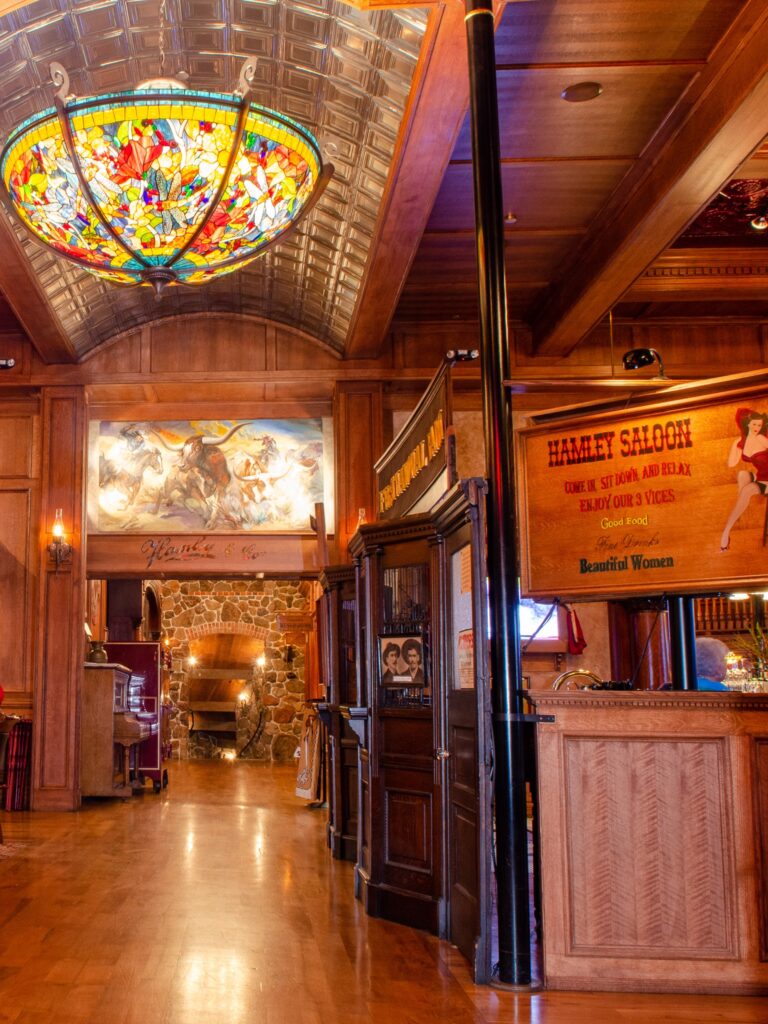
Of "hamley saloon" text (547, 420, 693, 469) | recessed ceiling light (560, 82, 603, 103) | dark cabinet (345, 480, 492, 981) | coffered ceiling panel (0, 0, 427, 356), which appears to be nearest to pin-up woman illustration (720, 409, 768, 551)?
"hamley saloon" text (547, 420, 693, 469)

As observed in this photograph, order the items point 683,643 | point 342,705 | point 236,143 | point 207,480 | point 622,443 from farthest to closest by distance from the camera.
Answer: point 207,480 → point 342,705 → point 236,143 → point 683,643 → point 622,443

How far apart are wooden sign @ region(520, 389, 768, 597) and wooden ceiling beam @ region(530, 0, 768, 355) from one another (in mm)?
2565

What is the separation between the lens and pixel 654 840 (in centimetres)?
405

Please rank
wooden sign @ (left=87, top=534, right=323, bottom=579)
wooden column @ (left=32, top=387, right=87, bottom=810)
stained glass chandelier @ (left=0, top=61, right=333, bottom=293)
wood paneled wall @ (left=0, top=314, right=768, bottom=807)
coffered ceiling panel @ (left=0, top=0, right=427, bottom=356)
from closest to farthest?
stained glass chandelier @ (left=0, top=61, right=333, bottom=293) < coffered ceiling panel @ (left=0, top=0, right=427, bottom=356) < wooden column @ (left=32, top=387, right=87, bottom=810) < wood paneled wall @ (left=0, top=314, right=768, bottom=807) < wooden sign @ (left=87, top=534, right=323, bottom=579)

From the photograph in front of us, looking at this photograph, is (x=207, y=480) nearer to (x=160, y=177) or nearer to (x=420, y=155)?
(x=420, y=155)

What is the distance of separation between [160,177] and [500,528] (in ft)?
8.62

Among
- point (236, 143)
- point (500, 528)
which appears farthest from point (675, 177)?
point (500, 528)

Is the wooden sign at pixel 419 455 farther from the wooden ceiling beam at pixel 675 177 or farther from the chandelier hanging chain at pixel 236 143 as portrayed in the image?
the wooden ceiling beam at pixel 675 177

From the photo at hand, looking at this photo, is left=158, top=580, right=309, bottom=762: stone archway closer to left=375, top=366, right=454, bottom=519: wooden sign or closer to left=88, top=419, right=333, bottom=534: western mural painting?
left=88, top=419, right=333, bottom=534: western mural painting

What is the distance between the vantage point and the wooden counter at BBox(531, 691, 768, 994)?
3.95 metres

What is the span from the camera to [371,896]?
18.0 ft

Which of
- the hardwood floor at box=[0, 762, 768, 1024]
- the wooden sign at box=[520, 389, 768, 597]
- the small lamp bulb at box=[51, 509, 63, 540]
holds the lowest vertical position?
the hardwood floor at box=[0, 762, 768, 1024]

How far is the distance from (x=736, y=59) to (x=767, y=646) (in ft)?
11.9

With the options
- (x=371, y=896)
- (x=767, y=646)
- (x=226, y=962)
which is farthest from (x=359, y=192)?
(x=226, y=962)
